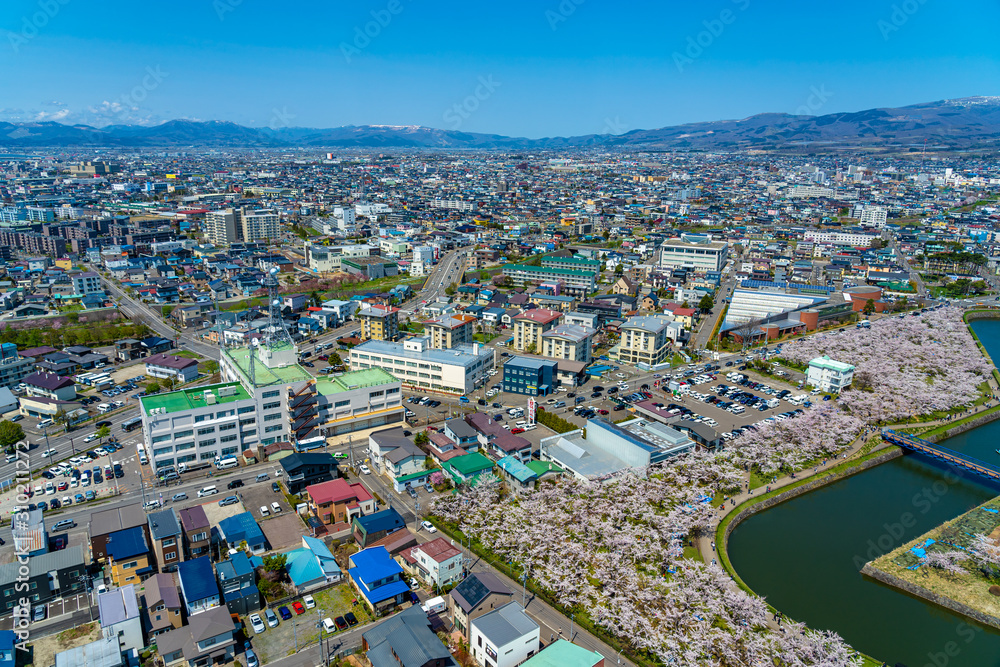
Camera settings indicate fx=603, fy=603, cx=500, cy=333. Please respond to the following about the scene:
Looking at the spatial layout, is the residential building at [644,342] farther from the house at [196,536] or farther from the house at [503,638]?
the house at [196,536]

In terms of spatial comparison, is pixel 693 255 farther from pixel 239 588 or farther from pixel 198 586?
pixel 198 586

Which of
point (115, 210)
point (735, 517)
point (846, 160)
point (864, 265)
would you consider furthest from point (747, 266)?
point (846, 160)

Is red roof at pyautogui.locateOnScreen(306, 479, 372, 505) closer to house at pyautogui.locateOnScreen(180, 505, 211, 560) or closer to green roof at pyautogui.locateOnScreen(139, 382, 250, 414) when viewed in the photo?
house at pyautogui.locateOnScreen(180, 505, 211, 560)

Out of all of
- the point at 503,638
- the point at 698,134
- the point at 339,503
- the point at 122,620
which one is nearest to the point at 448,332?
the point at 339,503

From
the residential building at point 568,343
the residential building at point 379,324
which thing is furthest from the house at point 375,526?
the residential building at point 379,324

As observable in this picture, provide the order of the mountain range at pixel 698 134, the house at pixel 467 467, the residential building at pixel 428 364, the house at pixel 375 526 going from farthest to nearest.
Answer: the mountain range at pixel 698 134
the residential building at pixel 428 364
the house at pixel 467 467
the house at pixel 375 526

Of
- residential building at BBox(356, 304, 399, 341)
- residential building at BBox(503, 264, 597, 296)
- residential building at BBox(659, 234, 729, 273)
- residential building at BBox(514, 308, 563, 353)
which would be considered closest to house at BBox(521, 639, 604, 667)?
residential building at BBox(514, 308, 563, 353)
